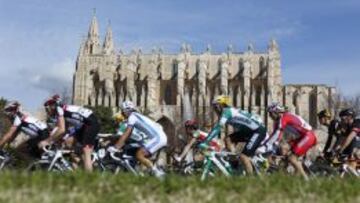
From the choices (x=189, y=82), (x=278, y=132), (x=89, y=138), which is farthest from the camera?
(x=189, y=82)

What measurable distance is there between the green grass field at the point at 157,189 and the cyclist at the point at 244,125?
10.5 feet

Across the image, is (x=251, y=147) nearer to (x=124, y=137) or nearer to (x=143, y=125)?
(x=143, y=125)

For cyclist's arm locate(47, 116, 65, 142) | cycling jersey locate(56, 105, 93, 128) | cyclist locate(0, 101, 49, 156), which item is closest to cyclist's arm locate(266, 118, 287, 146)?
cycling jersey locate(56, 105, 93, 128)

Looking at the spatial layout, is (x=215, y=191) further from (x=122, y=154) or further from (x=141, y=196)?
(x=122, y=154)

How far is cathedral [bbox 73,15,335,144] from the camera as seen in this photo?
10431cm

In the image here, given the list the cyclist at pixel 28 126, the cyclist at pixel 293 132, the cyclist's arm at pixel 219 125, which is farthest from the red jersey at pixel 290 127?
the cyclist at pixel 28 126

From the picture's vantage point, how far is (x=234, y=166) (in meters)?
13.7

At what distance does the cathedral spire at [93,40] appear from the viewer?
11606 cm

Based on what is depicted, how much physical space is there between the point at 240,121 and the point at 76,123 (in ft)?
A: 10.2

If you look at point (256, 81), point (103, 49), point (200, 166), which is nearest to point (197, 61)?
point (256, 81)

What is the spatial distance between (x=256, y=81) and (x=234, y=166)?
9646 cm

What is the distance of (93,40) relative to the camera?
4643 inches

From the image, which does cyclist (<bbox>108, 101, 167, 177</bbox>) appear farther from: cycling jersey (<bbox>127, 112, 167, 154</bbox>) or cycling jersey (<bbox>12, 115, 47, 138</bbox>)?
cycling jersey (<bbox>12, 115, 47, 138</bbox>)

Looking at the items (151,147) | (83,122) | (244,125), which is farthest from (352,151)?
(83,122)
